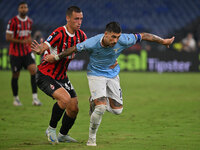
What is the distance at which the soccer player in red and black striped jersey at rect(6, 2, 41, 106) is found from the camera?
11430 mm

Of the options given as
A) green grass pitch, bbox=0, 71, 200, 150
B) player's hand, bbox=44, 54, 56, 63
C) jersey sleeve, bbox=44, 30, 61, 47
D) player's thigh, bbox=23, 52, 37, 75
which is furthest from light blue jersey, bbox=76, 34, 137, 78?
player's thigh, bbox=23, 52, 37, 75

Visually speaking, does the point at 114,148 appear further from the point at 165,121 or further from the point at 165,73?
the point at 165,73

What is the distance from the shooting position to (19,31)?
1152cm

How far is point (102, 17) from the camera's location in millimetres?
27984

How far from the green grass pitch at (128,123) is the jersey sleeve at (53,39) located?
5.16 ft

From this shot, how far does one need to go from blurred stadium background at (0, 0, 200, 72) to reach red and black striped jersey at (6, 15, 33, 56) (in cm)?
1189

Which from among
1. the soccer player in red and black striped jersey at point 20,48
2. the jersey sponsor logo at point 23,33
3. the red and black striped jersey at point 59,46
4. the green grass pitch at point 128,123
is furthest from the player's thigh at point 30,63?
the red and black striped jersey at point 59,46

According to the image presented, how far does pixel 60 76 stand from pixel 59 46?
512mm

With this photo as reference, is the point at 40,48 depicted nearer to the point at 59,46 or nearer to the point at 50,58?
the point at 50,58

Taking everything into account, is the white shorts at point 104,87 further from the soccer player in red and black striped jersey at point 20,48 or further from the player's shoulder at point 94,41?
the soccer player in red and black striped jersey at point 20,48

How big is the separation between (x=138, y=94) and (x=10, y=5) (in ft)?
51.7

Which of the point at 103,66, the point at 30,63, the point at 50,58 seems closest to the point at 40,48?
the point at 50,58

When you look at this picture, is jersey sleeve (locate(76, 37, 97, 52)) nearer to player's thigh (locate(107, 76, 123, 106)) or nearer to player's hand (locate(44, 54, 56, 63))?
player's hand (locate(44, 54, 56, 63))

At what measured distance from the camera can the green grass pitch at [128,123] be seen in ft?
20.7
